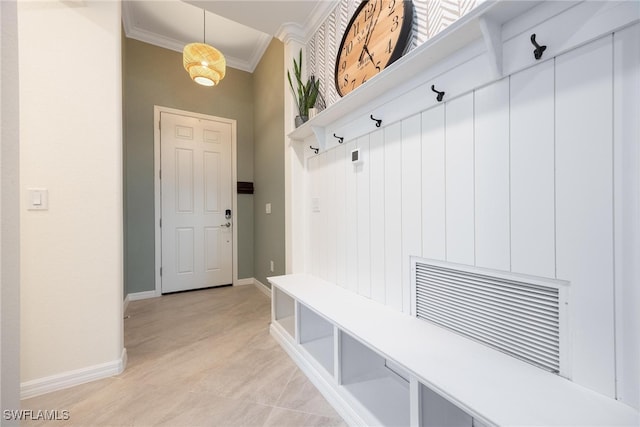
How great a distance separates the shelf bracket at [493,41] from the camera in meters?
0.89

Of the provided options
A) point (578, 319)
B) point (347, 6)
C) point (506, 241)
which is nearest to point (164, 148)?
point (347, 6)

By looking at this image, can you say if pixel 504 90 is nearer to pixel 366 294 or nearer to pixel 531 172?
pixel 531 172

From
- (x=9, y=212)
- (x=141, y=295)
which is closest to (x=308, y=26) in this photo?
(x=9, y=212)

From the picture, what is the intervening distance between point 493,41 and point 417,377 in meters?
1.14

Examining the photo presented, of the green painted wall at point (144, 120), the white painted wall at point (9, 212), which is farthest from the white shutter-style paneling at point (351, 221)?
the green painted wall at point (144, 120)

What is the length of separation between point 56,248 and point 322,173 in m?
1.68

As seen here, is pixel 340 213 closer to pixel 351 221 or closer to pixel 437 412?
pixel 351 221

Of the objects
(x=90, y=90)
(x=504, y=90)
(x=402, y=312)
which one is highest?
(x=90, y=90)

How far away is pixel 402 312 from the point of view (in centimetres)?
134

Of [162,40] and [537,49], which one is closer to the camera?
[537,49]

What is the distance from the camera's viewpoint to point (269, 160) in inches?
122

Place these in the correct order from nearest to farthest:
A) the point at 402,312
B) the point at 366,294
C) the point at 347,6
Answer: the point at 402,312, the point at 366,294, the point at 347,6

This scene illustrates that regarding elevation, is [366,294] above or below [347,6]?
below

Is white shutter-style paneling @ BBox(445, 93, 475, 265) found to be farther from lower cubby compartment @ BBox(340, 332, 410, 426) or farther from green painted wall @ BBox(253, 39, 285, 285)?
green painted wall @ BBox(253, 39, 285, 285)
